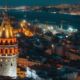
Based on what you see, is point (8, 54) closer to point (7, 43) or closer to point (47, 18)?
point (7, 43)

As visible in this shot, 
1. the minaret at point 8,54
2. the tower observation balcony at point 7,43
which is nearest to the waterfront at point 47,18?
the tower observation balcony at point 7,43

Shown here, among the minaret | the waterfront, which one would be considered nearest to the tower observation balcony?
the minaret

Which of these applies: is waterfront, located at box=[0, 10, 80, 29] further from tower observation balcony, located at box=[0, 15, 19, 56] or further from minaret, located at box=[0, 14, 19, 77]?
minaret, located at box=[0, 14, 19, 77]

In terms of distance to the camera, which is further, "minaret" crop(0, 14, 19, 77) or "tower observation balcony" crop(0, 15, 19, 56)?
"tower observation balcony" crop(0, 15, 19, 56)

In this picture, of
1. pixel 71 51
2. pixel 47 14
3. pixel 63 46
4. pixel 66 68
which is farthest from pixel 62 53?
pixel 47 14

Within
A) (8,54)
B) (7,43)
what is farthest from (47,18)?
(8,54)

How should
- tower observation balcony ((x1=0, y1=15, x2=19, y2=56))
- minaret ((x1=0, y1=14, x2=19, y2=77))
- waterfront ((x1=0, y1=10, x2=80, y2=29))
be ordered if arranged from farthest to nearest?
waterfront ((x1=0, y1=10, x2=80, y2=29)) → tower observation balcony ((x1=0, y1=15, x2=19, y2=56)) → minaret ((x1=0, y1=14, x2=19, y2=77))

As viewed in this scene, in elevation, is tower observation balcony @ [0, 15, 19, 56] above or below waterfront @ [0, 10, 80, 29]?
above

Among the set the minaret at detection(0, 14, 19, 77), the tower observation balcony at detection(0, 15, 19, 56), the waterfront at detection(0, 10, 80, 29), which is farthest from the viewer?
the waterfront at detection(0, 10, 80, 29)

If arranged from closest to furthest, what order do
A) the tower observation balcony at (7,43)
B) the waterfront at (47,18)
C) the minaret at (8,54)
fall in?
the minaret at (8,54) → the tower observation balcony at (7,43) → the waterfront at (47,18)

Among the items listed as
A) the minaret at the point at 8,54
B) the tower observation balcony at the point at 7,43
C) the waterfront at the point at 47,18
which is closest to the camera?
the minaret at the point at 8,54

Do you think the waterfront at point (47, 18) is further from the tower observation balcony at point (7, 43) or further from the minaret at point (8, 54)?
the minaret at point (8, 54)

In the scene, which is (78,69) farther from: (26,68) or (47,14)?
(47,14)
